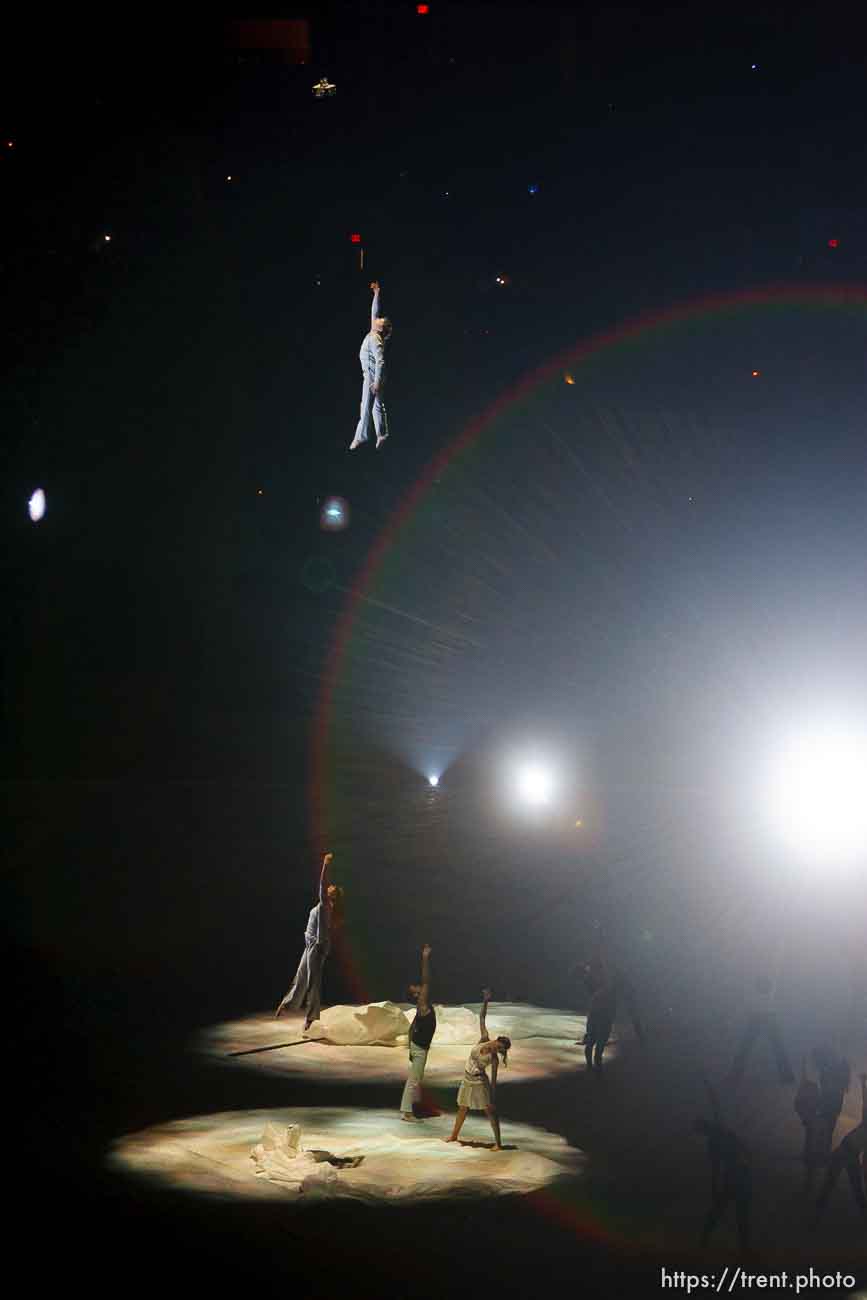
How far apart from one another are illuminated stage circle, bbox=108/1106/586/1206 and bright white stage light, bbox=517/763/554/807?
1693cm

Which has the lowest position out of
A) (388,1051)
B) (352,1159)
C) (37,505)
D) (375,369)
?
(352,1159)

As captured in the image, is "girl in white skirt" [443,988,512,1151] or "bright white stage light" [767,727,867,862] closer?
"girl in white skirt" [443,988,512,1151]

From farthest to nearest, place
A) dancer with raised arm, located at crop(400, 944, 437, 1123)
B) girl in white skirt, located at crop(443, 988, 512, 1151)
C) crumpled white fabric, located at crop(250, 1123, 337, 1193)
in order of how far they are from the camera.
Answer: dancer with raised arm, located at crop(400, 944, 437, 1123) < girl in white skirt, located at crop(443, 988, 512, 1151) < crumpled white fabric, located at crop(250, 1123, 337, 1193)

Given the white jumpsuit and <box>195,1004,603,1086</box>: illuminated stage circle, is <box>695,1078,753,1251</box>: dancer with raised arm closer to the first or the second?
<box>195,1004,603,1086</box>: illuminated stage circle

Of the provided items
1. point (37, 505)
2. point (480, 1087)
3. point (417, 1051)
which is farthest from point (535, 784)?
point (480, 1087)

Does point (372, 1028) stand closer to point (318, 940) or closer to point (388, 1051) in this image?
point (388, 1051)

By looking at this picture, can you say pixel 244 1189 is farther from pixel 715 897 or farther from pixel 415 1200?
pixel 715 897

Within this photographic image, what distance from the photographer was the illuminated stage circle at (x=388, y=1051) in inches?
569

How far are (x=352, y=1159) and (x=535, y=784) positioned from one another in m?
19.2

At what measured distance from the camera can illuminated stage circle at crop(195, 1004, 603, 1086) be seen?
47.4 feet

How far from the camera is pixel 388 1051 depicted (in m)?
16.2

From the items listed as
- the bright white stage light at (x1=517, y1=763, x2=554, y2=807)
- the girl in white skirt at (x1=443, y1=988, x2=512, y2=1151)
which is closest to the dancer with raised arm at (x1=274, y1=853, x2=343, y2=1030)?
the girl in white skirt at (x1=443, y1=988, x2=512, y2=1151)

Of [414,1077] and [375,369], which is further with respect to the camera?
[375,369]

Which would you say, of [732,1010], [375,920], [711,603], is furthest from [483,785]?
[732,1010]
